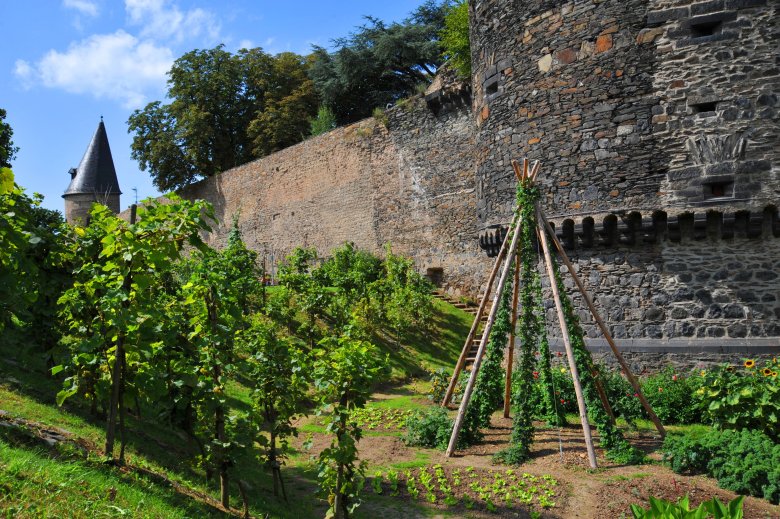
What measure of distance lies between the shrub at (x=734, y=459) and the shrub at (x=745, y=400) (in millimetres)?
190

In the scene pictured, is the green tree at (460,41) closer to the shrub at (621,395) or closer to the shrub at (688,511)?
the shrub at (621,395)

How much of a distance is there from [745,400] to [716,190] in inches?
107

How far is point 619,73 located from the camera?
8461 mm

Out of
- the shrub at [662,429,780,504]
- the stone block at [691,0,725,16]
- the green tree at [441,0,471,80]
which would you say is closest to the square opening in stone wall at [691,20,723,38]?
the stone block at [691,0,725,16]

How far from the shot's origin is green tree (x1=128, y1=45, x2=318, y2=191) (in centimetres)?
2778

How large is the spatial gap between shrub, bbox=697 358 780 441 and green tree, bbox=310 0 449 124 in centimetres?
2174

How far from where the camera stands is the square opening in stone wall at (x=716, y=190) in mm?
7906

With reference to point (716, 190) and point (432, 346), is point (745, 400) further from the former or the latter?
point (432, 346)

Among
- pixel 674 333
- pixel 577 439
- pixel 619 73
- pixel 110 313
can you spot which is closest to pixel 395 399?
pixel 577 439

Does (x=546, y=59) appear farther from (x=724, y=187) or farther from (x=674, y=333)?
(x=674, y=333)

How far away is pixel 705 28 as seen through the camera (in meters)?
8.13

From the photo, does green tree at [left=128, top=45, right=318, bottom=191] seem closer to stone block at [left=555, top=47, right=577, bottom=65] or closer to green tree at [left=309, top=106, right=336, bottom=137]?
green tree at [left=309, top=106, right=336, bottom=137]

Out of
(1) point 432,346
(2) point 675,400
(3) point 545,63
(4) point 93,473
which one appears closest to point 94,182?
(1) point 432,346

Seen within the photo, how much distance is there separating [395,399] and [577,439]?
3.46 metres
